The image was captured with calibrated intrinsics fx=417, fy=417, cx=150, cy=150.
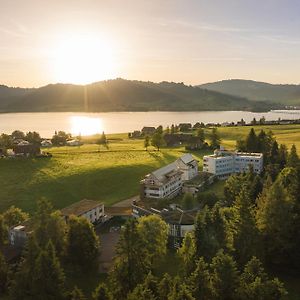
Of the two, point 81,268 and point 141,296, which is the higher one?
point 141,296

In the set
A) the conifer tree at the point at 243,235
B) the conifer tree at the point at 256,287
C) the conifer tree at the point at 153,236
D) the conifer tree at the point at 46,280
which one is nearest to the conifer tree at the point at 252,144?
the conifer tree at the point at 153,236

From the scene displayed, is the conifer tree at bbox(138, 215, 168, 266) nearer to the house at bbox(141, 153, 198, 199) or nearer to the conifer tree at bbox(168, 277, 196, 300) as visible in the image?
the conifer tree at bbox(168, 277, 196, 300)

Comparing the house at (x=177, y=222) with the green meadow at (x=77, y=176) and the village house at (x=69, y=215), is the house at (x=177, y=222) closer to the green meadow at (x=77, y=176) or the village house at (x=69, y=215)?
the village house at (x=69, y=215)

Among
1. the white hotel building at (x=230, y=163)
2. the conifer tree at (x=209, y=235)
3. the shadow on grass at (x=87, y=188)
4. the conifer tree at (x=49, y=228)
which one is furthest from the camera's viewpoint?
the white hotel building at (x=230, y=163)

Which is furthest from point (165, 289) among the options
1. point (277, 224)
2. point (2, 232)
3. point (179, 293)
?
point (2, 232)

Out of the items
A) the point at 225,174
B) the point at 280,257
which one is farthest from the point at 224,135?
the point at 280,257

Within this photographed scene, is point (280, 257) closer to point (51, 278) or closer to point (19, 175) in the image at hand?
point (51, 278)
